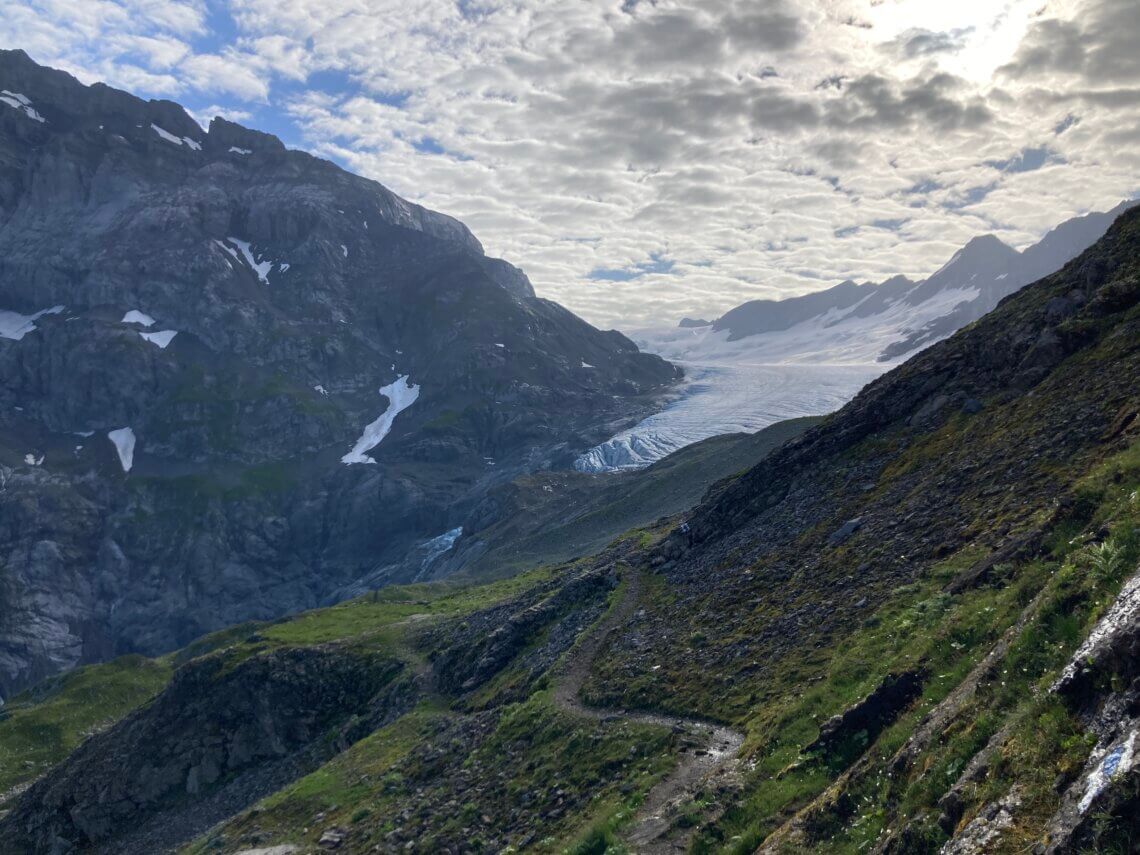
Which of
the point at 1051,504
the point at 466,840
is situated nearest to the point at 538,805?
the point at 466,840

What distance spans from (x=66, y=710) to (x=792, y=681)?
96399 millimetres

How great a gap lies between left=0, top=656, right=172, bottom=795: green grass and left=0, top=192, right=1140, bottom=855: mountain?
22.0 ft

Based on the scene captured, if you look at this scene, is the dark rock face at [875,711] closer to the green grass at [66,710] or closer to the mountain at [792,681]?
the mountain at [792,681]

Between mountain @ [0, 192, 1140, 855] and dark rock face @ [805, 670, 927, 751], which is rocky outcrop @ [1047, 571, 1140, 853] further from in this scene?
dark rock face @ [805, 670, 927, 751]

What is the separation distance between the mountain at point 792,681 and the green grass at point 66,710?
6.69 meters

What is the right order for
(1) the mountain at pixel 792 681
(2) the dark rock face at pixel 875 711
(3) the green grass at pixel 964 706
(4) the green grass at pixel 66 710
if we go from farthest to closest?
(4) the green grass at pixel 66 710 < (2) the dark rock face at pixel 875 711 < (1) the mountain at pixel 792 681 < (3) the green grass at pixel 964 706

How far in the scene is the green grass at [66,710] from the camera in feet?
277

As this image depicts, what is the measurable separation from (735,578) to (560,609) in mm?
17009

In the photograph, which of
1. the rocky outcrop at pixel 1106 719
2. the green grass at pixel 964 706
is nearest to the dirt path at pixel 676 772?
the green grass at pixel 964 706

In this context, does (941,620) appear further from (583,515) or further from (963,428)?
(583,515)

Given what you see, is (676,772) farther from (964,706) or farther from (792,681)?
(964,706)

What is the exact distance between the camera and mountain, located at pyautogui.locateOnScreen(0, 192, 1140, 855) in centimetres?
1492

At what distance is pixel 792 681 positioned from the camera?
96.0 ft

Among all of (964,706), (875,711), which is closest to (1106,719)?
(964,706)
